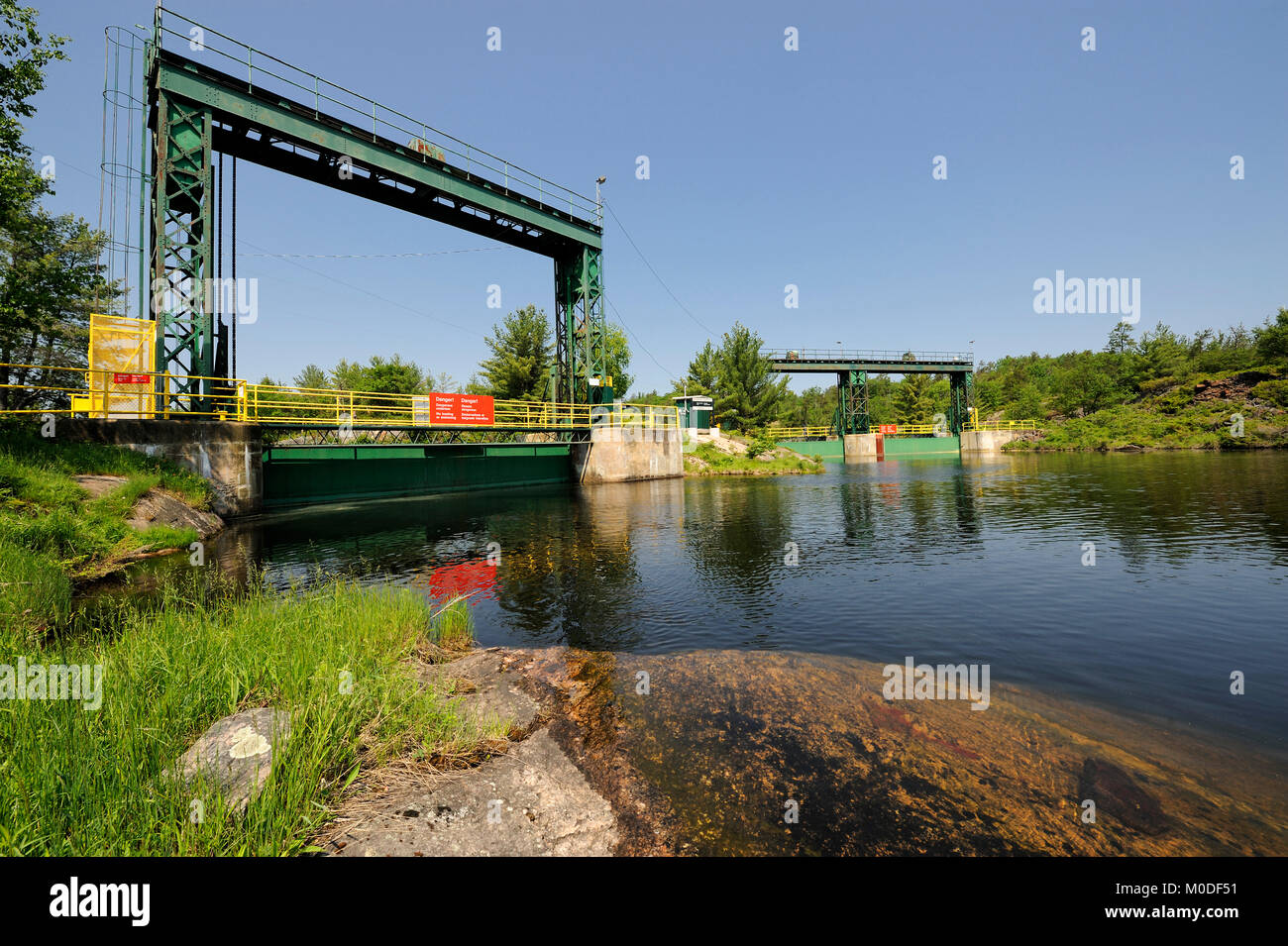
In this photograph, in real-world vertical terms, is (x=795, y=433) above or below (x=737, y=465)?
above

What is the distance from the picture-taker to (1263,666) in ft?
17.1

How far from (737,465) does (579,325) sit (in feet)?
46.2

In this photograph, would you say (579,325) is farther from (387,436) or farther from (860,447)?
(860,447)

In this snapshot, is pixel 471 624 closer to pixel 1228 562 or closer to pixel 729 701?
pixel 729 701

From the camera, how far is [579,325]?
29391 millimetres

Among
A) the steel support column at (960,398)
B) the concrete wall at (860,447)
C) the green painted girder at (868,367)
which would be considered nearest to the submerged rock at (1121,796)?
the green painted girder at (868,367)

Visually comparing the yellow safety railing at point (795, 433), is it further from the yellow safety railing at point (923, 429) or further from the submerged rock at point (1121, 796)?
the submerged rock at point (1121, 796)

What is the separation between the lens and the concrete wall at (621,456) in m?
29.3

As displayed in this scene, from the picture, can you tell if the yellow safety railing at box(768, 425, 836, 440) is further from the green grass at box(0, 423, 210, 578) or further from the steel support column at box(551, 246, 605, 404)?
the green grass at box(0, 423, 210, 578)

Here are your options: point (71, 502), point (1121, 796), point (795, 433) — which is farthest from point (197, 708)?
point (795, 433)

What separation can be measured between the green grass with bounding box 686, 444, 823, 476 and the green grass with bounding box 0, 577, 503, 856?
29.6m

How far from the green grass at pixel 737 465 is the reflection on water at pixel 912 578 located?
50.4 ft
